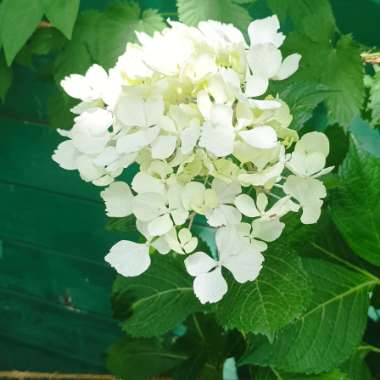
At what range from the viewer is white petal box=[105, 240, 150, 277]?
58cm

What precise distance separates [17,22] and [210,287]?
59 centimetres

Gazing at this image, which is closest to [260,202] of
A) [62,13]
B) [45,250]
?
[62,13]

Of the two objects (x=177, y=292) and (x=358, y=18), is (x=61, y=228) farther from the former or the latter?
(x=358, y=18)

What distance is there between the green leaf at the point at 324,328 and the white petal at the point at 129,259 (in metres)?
0.24

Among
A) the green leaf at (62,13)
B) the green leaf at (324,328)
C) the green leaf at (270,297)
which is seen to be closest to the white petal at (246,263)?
the green leaf at (270,297)

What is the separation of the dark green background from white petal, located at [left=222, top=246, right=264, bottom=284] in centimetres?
70

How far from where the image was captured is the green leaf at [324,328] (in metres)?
0.73

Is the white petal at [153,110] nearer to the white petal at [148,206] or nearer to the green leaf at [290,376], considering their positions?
the white petal at [148,206]

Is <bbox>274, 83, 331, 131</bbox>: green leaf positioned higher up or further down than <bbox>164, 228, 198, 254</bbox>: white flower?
higher up

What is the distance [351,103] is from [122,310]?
47 cm

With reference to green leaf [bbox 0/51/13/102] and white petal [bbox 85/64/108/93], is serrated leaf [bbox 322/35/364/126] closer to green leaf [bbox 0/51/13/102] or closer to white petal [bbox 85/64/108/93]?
white petal [bbox 85/64/108/93]

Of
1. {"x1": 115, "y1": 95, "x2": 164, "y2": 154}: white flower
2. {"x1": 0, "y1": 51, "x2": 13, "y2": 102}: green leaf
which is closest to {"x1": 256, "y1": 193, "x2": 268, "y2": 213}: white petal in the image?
{"x1": 115, "y1": 95, "x2": 164, "y2": 154}: white flower

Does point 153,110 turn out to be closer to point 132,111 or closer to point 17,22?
point 132,111

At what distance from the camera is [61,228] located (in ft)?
4.89
